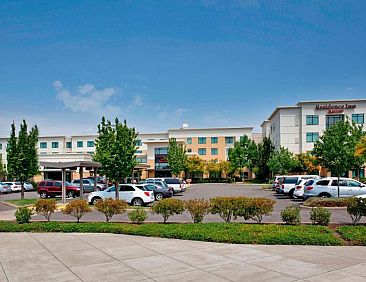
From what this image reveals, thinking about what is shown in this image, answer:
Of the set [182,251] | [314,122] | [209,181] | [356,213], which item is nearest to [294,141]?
[314,122]

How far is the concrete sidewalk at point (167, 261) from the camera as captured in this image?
778 cm

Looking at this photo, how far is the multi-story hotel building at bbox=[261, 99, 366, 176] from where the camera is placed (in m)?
63.2

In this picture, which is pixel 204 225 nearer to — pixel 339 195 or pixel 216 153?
pixel 339 195

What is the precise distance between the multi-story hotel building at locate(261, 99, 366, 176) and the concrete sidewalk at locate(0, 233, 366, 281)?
5633 cm

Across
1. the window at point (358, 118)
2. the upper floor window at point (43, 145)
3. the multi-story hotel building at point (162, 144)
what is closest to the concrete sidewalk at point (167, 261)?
the window at point (358, 118)

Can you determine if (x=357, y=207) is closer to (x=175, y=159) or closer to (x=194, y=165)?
(x=175, y=159)

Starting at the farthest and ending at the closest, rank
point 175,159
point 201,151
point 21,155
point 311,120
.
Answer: point 201,151, point 311,120, point 175,159, point 21,155

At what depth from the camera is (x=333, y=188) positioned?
81.4 ft

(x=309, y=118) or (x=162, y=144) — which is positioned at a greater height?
(x=309, y=118)

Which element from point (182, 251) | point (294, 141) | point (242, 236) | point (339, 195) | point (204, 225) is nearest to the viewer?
point (182, 251)

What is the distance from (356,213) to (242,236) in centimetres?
511

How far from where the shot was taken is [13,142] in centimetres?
3144

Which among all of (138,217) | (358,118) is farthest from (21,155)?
(358,118)

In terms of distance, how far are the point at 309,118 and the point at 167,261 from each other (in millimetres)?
60095
